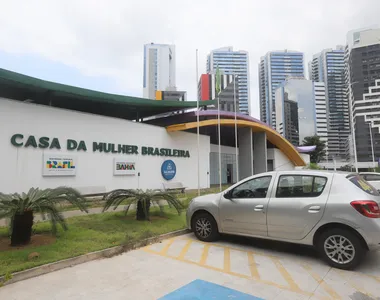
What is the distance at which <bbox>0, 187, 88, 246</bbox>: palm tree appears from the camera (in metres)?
4.91

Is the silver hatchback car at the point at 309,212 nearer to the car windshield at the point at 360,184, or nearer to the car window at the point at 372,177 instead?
the car windshield at the point at 360,184

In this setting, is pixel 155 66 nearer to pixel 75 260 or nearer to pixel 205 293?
pixel 75 260

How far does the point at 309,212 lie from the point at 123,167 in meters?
12.4

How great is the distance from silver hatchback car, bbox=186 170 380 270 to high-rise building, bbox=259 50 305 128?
7828 cm

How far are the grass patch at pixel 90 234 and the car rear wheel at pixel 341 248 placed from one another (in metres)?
3.79

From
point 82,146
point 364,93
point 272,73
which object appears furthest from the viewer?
point 272,73

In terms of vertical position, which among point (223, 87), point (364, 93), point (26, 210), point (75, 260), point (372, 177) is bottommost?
point (75, 260)

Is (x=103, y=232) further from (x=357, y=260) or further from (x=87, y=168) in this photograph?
(x=87, y=168)

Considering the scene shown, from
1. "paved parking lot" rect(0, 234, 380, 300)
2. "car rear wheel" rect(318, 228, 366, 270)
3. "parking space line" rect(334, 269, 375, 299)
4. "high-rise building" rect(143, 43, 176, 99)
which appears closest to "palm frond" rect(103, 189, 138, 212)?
"paved parking lot" rect(0, 234, 380, 300)

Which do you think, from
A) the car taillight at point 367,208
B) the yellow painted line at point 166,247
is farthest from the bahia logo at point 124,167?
the car taillight at point 367,208

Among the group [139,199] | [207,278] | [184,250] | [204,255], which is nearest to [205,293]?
[207,278]

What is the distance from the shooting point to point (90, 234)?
20.1 ft

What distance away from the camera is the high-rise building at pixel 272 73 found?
82.8 m

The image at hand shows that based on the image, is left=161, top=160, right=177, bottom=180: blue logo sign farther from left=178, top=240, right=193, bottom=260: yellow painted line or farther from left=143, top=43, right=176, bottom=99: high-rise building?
left=143, top=43, right=176, bottom=99: high-rise building
